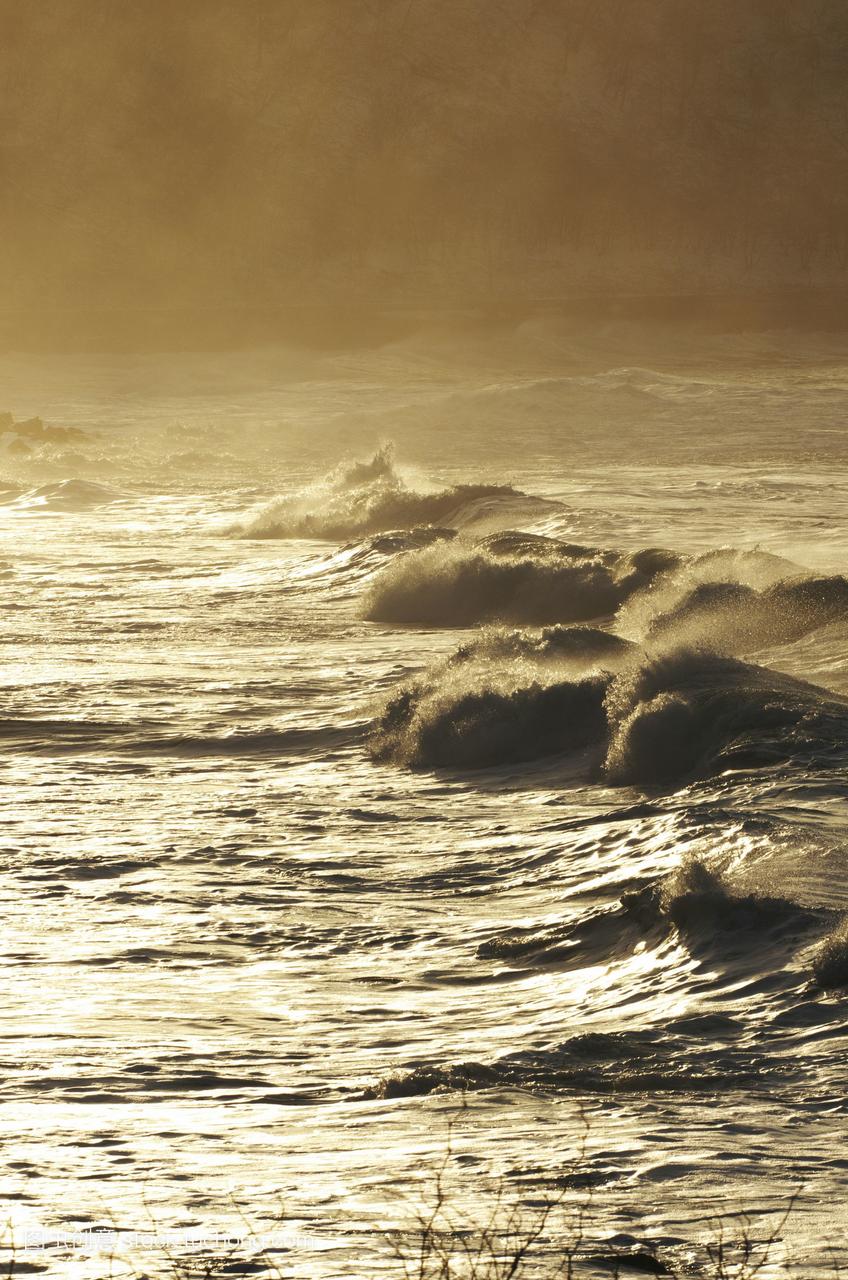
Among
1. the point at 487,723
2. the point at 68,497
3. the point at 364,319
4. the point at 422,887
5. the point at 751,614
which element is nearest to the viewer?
the point at 422,887

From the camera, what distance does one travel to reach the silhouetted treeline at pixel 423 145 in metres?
82.1

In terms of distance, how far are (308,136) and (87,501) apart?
6064 centimetres

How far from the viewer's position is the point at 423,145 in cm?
8756

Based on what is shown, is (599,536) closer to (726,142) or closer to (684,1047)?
(684,1047)

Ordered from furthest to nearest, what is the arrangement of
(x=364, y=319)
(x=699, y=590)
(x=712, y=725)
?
(x=364, y=319) < (x=699, y=590) < (x=712, y=725)

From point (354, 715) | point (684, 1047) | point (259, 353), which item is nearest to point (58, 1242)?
point (684, 1047)

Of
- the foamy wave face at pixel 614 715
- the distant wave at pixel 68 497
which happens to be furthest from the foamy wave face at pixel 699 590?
the distant wave at pixel 68 497

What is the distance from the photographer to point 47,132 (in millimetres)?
84938

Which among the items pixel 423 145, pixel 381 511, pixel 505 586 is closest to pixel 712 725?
pixel 505 586

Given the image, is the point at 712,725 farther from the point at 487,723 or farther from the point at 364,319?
the point at 364,319

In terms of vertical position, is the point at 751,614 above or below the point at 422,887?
above

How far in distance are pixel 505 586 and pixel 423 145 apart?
71180 millimetres

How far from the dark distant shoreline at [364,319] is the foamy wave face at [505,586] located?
1993 inches

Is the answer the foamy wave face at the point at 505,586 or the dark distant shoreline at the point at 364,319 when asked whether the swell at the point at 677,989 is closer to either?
the foamy wave face at the point at 505,586
